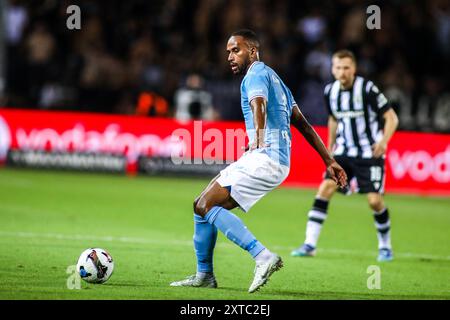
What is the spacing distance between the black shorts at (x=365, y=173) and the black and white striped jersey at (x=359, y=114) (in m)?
0.07

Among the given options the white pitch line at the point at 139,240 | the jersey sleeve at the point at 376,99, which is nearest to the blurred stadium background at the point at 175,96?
the white pitch line at the point at 139,240

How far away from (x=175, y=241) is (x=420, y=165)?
8.59 m

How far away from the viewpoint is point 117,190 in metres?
16.3

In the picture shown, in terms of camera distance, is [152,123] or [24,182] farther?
[152,123]

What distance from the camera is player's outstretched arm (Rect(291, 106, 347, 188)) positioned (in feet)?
24.4

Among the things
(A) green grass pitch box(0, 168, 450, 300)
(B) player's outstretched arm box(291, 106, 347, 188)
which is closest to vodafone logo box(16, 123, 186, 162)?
(A) green grass pitch box(0, 168, 450, 300)

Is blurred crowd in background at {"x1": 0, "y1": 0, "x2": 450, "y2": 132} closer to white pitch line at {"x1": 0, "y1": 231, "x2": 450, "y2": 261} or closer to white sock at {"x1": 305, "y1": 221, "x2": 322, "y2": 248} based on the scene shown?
white pitch line at {"x1": 0, "y1": 231, "x2": 450, "y2": 261}

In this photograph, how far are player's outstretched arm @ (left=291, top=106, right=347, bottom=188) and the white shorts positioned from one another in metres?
0.38

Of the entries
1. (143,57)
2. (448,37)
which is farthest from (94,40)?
(448,37)

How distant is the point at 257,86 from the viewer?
7.04 metres

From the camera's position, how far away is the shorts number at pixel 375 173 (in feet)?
34.0

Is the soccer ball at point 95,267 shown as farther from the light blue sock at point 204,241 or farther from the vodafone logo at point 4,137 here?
the vodafone logo at point 4,137
